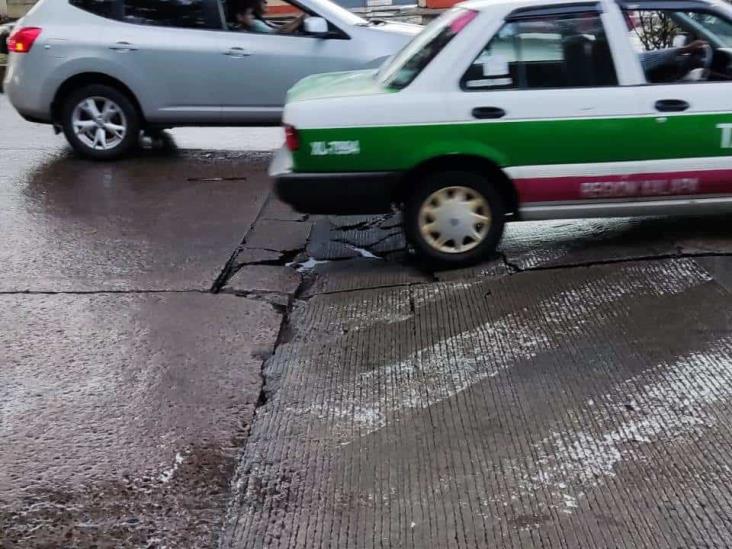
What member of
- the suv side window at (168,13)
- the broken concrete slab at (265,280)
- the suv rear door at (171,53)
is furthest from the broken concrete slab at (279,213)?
the suv side window at (168,13)

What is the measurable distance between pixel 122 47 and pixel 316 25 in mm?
1954

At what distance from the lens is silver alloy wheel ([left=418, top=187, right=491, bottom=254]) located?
5.96 m

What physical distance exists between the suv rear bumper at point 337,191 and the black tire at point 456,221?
0.60ft

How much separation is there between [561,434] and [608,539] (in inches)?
29.9

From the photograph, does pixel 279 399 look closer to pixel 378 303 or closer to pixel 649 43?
pixel 378 303

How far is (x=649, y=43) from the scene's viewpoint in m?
6.84

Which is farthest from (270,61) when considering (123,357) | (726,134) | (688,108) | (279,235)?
(123,357)

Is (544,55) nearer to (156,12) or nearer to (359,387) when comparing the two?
(359,387)

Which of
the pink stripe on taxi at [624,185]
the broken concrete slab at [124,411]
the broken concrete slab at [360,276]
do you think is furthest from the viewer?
the broken concrete slab at [360,276]

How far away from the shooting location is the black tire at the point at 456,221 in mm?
5934

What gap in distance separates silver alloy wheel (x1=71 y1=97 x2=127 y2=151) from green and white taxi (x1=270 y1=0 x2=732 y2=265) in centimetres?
390

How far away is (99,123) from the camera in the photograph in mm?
9344

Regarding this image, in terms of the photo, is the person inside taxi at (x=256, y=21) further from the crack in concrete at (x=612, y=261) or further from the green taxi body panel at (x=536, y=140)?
the crack in concrete at (x=612, y=261)

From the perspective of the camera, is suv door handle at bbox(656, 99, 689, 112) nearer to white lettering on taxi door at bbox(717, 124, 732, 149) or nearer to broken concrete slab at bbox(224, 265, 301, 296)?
white lettering on taxi door at bbox(717, 124, 732, 149)
